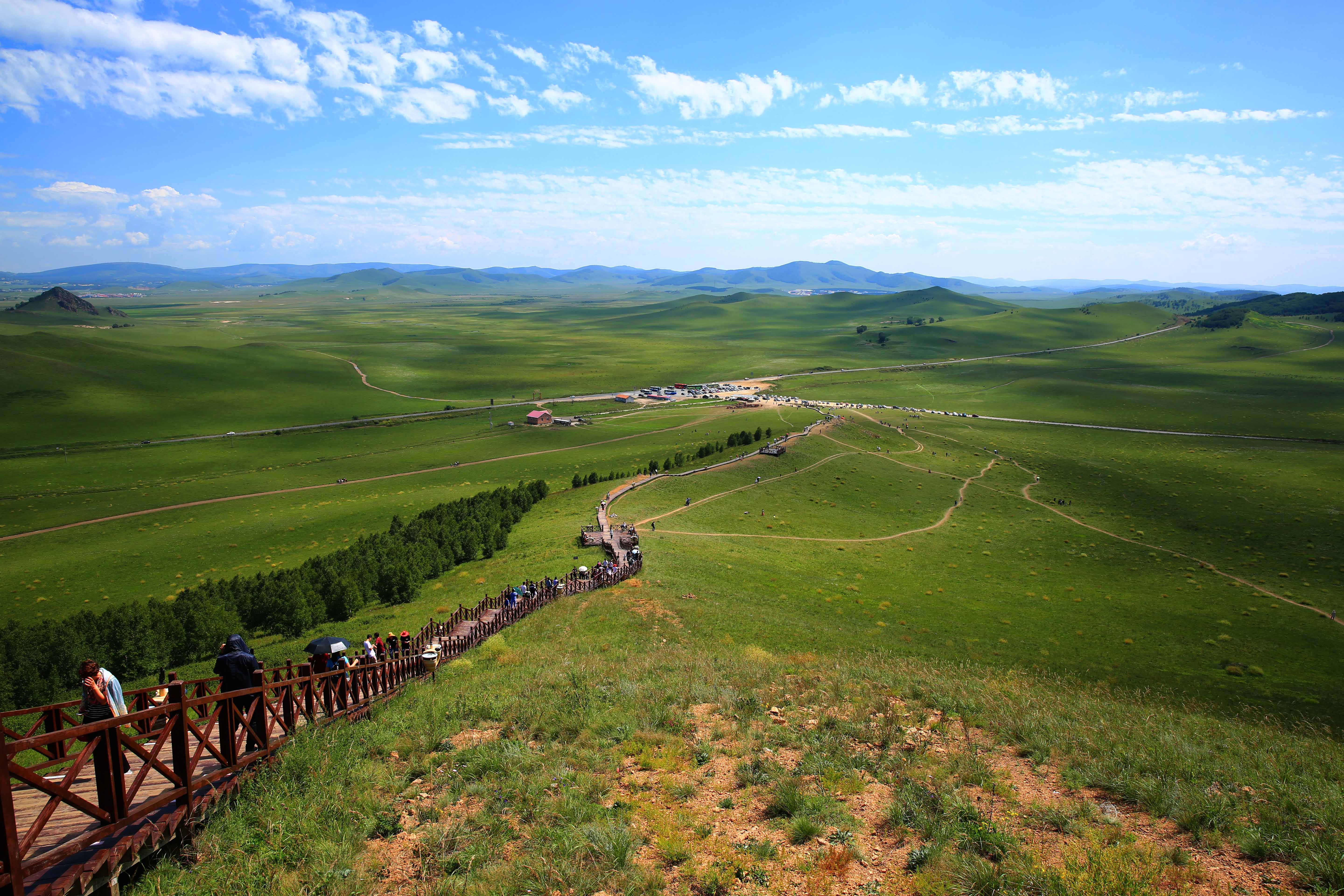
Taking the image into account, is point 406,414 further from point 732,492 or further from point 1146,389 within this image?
point 1146,389

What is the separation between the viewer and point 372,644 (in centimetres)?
2145

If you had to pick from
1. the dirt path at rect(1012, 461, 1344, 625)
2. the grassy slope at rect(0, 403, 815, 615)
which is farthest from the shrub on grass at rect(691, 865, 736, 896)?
the dirt path at rect(1012, 461, 1344, 625)

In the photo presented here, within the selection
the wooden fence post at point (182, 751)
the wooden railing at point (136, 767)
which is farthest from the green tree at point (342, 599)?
the wooden fence post at point (182, 751)

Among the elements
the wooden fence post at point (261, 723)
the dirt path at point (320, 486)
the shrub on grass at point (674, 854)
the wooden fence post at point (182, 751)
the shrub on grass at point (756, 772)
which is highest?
the wooden fence post at point (182, 751)

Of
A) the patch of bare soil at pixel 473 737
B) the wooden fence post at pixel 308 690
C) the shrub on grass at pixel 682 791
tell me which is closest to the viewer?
the shrub on grass at pixel 682 791

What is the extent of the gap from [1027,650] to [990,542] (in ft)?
74.1

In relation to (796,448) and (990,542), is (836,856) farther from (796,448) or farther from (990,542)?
(796,448)

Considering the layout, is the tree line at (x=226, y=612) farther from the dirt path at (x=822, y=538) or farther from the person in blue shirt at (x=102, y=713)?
the person in blue shirt at (x=102, y=713)

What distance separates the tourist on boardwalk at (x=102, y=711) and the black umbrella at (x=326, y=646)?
7.23 m

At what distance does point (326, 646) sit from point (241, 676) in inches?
361

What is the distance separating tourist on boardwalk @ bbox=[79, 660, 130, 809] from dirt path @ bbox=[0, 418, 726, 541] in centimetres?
6947

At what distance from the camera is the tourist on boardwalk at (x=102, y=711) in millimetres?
8258

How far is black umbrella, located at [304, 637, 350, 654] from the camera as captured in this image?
19594 mm

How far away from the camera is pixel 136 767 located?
11.1 meters
